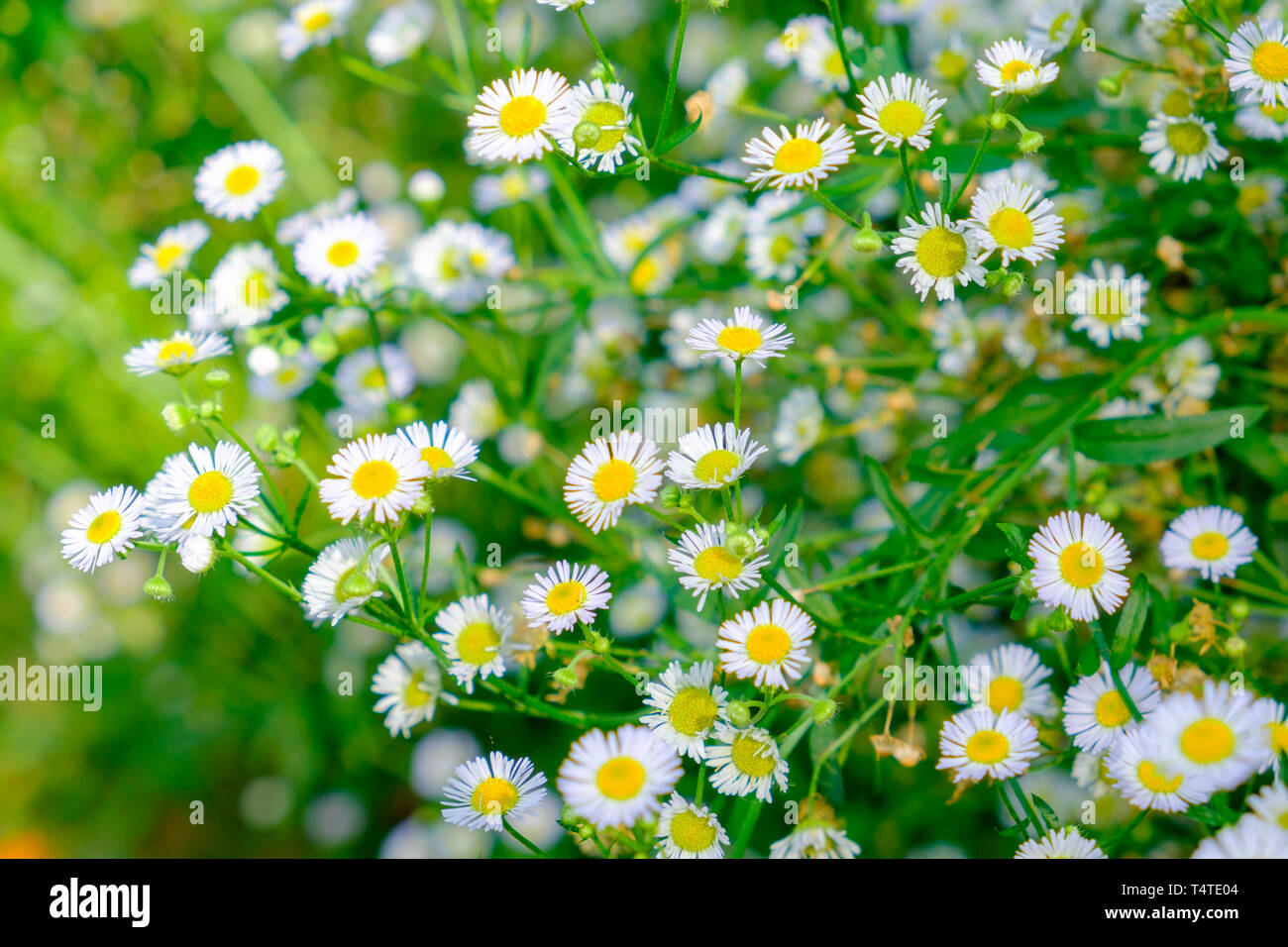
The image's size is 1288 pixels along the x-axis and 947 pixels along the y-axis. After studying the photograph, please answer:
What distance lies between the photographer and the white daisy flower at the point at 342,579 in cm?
80

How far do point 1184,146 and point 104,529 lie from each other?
45.1 inches

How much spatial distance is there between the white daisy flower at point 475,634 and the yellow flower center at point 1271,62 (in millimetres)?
869

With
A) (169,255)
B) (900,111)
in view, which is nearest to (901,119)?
(900,111)

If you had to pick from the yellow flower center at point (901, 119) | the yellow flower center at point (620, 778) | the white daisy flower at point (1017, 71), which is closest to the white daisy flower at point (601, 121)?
the yellow flower center at point (901, 119)

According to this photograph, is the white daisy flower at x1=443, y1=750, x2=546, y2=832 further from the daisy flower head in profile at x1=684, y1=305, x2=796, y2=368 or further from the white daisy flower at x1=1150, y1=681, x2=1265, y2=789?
the white daisy flower at x1=1150, y1=681, x2=1265, y2=789

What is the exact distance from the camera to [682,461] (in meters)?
0.82

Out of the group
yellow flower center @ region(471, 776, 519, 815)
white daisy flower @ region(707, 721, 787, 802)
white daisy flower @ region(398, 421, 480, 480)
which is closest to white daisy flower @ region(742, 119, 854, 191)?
white daisy flower @ region(398, 421, 480, 480)

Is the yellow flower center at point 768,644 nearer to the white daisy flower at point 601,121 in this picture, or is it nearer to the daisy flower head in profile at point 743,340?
the daisy flower head in profile at point 743,340

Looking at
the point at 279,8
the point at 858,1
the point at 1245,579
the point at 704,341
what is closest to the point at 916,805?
the point at 1245,579

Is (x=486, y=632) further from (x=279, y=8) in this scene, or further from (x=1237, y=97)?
(x=279, y=8)

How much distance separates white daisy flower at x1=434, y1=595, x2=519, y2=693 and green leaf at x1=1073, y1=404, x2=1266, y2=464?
2.01 feet

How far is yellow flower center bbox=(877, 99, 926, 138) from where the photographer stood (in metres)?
0.80

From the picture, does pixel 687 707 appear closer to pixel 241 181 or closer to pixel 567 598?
pixel 567 598

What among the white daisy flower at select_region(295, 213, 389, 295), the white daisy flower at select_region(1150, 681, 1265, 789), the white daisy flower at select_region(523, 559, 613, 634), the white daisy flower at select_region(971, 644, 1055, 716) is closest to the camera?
the white daisy flower at select_region(1150, 681, 1265, 789)
